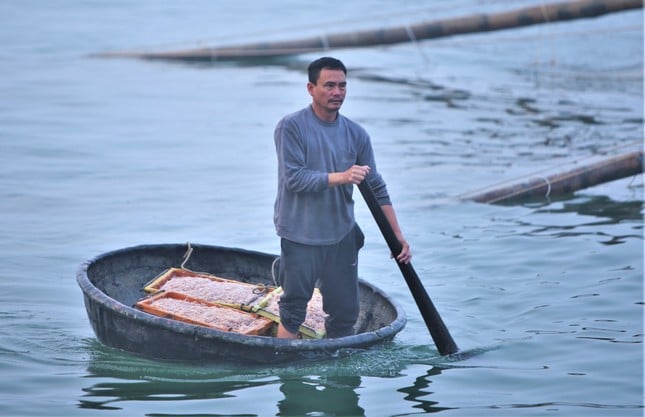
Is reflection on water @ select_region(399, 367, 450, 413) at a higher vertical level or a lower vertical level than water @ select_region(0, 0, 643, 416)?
lower

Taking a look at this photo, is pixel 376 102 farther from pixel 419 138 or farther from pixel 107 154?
pixel 107 154

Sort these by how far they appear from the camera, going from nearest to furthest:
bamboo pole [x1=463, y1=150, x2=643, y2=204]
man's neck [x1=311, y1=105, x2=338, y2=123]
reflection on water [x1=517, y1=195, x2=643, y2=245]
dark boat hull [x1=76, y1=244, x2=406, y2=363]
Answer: man's neck [x1=311, y1=105, x2=338, y2=123] → dark boat hull [x1=76, y1=244, x2=406, y2=363] → reflection on water [x1=517, y1=195, x2=643, y2=245] → bamboo pole [x1=463, y1=150, x2=643, y2=204]

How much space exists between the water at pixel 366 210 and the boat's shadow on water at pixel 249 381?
17mm

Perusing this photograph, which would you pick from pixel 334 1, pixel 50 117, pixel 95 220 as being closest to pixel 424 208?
pixel 95 220

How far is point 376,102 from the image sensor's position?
69.4 ft

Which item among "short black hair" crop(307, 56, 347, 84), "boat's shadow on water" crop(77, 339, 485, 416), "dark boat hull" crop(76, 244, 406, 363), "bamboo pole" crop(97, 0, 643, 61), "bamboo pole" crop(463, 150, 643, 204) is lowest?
"boat's shadow on water" crop(77, 339, 485, 416)

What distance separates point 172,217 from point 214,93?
31.3 ft

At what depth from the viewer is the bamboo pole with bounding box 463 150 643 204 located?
43.9 ft

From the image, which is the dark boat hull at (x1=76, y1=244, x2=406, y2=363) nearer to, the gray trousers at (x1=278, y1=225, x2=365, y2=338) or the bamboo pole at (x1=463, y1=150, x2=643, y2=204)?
the gray trousers at (x1=278, y1=225, x2=365, y2=338)

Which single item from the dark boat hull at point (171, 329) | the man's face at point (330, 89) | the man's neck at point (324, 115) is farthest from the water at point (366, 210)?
the man's face at point (330, 89)

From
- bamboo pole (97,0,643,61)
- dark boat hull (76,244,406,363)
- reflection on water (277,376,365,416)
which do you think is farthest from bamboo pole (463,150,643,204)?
bamboo pole (97,0,643,61)

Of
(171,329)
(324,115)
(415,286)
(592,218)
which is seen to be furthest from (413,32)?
(171,329)

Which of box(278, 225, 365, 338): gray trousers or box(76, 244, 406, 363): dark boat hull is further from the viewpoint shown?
box(278, 225, 365, 338): gray trousers

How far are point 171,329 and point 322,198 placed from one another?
1.37 meters
